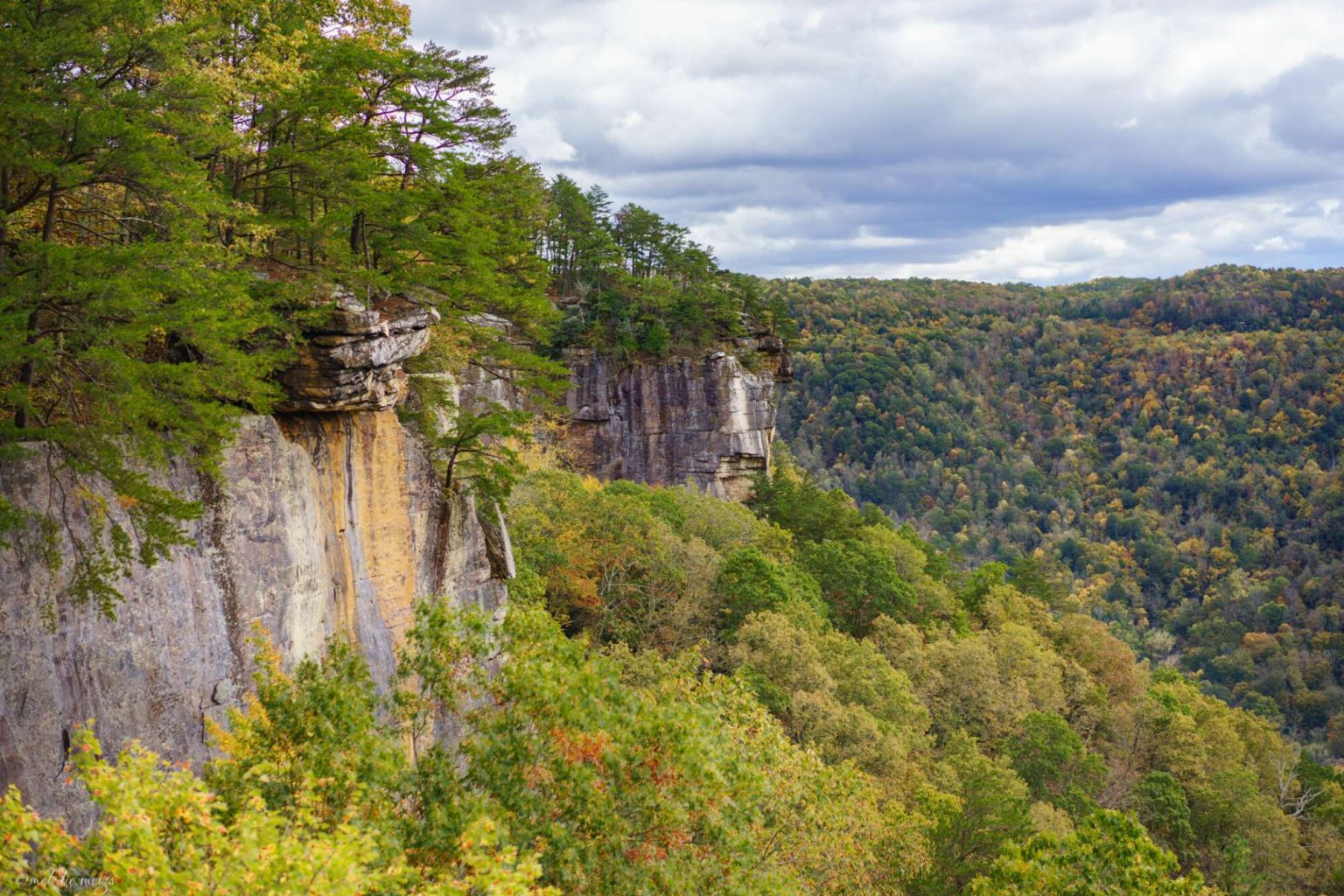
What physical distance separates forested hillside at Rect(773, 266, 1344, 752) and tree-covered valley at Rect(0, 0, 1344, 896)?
1852 inches

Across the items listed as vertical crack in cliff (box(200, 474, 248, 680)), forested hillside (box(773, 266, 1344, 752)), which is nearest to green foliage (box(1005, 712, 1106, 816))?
vertical crack in cliff (box(200, 474, 248, 680))

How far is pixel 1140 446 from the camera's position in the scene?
135 m

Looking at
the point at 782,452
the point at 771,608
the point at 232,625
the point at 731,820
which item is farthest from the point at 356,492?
the point at 782,452

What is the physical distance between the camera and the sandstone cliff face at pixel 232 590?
10.6 m

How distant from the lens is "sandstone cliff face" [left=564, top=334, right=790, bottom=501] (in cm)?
5606

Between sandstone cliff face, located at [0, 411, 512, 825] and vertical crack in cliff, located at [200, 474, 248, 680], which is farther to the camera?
vertical crack in cliff, located at [200, 474, 248, 680]

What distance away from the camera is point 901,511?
121 metres

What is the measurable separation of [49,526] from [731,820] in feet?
27.7

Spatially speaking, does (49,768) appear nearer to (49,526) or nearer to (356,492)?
(49,526)

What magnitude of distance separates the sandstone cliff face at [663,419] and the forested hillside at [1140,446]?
135 feet

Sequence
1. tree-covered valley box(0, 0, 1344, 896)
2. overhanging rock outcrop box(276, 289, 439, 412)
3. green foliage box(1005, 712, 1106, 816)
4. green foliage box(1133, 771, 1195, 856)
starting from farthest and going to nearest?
green foliage box(1005, 712, 1106, 816), green foliage box(1133, 771, 1195, 856), overhanging rock outcrop box(276, 289, 439, 412), tree-covered valley box(0, 0, 1344, 896)

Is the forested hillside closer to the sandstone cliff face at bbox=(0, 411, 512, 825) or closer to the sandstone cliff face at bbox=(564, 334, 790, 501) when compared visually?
the sandstone cliff face at bbox=(564, 334, 790, 501)

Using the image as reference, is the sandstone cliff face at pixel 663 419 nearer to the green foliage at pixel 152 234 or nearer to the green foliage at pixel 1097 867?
the green foliage at pixel 152 234

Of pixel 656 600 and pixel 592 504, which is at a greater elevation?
pixel 592 504
